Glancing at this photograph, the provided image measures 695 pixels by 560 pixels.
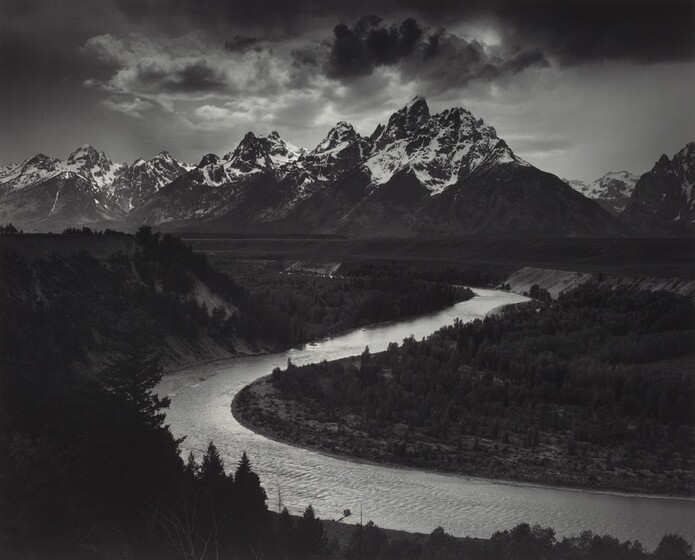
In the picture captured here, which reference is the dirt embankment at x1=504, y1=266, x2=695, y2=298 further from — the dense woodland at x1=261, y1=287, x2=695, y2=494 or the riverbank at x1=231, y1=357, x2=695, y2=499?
the riverbank at x1=231, y1=357, x2=695, y2=499

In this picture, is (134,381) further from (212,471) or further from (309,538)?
(309,538)

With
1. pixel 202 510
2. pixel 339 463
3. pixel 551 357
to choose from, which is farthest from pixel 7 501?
pixel 551 357

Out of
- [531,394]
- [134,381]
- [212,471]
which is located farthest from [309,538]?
[531,394]

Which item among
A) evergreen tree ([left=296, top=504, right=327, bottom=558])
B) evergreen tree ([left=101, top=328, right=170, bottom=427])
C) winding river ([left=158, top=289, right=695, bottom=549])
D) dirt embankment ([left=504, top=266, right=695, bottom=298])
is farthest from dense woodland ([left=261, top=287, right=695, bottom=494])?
dirt embankment ([left=504, top=266, right=695, bottom=298])

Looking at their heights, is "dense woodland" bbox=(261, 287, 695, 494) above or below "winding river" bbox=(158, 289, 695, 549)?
above

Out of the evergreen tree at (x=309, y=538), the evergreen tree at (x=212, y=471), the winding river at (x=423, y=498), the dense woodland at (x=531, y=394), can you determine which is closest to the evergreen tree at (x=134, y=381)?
the evergreen tree at (x=212, y=471)
